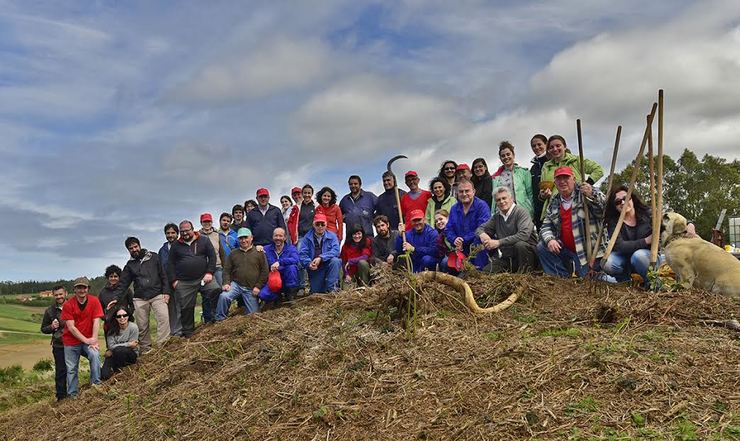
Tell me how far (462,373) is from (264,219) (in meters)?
7.98

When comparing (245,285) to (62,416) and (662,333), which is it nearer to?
(62,416)

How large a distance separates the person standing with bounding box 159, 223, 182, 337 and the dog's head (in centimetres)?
859

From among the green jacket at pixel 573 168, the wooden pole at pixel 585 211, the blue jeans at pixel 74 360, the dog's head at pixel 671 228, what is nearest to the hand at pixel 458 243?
the green jacket at pixel 573 168

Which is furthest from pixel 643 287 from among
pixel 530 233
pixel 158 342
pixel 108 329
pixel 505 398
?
pixel 108 329

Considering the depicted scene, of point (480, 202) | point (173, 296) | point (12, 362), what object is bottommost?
point (12, 362)

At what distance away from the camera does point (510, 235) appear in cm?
834

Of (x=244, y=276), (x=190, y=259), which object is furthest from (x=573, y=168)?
(x=190, y=259)

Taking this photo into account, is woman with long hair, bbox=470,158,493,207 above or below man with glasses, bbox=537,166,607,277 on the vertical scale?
above

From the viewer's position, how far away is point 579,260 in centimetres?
773

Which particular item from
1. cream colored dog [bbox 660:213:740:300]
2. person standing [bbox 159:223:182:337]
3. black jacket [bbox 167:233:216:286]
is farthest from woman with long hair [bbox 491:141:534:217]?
person standing [bbox 159:223:182:337]

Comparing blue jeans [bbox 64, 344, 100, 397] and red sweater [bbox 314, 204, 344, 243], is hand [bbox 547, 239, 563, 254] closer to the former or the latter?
red sweater [bbox 314, 204, 344, 243]

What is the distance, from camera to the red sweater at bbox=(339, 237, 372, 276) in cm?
1052

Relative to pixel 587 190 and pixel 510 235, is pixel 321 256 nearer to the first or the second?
pixel 510 235

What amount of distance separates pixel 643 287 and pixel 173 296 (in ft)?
28.0
